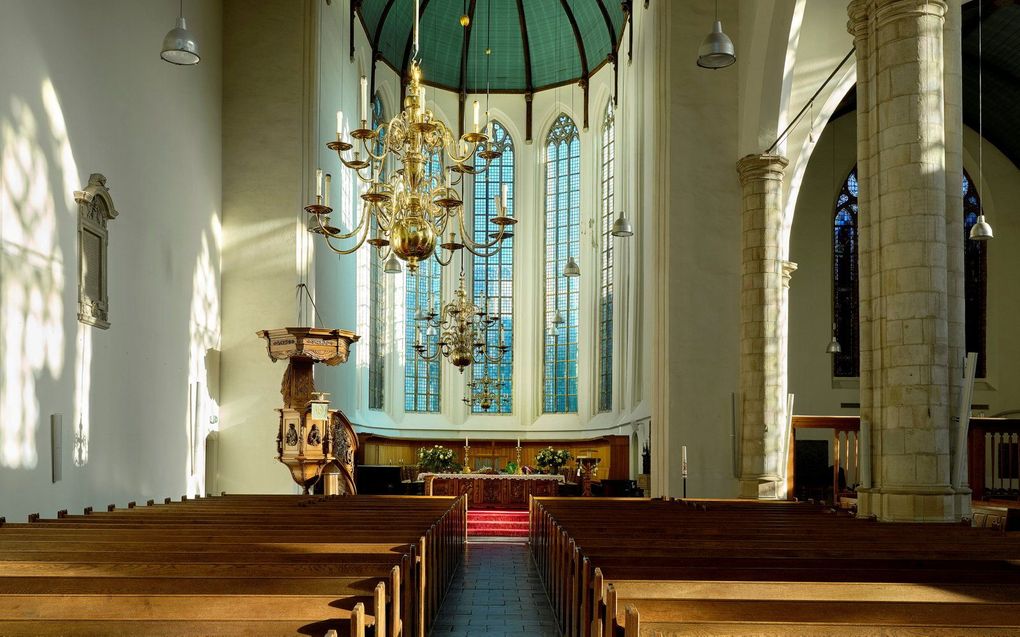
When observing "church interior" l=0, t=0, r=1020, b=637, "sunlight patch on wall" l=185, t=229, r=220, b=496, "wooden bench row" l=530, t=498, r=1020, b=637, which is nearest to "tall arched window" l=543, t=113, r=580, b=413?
"church interior" l=0, t=0, r=1020, b=637

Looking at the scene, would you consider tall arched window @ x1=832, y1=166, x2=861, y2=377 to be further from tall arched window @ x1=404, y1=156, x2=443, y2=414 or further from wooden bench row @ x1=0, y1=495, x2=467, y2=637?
wooden bench row @ x1=0, y1=495, x2=467, y2=637

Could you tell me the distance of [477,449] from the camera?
A: 26.1 metres

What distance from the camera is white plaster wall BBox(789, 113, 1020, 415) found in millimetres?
24047

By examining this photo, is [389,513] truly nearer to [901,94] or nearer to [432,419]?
[901,94]

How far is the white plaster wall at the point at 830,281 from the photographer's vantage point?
947 inches

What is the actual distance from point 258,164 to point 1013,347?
1751 centimetres

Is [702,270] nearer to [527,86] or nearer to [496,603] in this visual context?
[496,603]

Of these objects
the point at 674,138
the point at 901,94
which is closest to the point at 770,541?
the point at 901,94

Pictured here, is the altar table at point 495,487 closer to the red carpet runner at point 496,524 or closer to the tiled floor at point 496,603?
the red carpet runner at point 496,524

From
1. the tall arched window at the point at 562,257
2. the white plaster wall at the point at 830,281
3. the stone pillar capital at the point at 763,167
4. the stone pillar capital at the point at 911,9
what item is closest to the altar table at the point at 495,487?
the stone pillar capital at the point at 763,167

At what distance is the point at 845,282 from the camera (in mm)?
25203

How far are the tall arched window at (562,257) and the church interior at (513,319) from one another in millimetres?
95

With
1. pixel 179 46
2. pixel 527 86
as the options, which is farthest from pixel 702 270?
pixel 527 86

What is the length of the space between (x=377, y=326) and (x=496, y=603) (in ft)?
55.7
